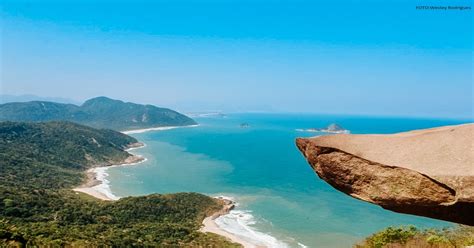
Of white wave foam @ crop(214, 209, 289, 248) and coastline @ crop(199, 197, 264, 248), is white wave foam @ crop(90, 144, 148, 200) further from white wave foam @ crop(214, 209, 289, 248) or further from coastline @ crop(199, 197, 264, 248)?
white wave foam @ crop(214, 209, 289, 248)

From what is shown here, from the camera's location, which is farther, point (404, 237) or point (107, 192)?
point (107, 192)

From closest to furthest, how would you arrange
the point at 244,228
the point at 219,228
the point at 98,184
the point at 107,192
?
the point at 219,228 → the point at 244,228 → the point at 107,192 → the point at 98,184

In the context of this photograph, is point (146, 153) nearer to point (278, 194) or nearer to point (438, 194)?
point (278, 194)

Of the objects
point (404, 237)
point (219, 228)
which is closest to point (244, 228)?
point (219, 228)

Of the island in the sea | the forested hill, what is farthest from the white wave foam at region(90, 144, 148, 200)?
the island in the sea

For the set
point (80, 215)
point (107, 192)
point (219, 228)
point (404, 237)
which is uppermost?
point (404, 237)

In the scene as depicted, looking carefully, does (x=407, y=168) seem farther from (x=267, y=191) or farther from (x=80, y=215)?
(x=267, y=191)

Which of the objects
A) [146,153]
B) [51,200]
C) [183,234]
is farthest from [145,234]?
[146,153]

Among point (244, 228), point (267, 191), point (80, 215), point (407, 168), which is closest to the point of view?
point (407, 168)
